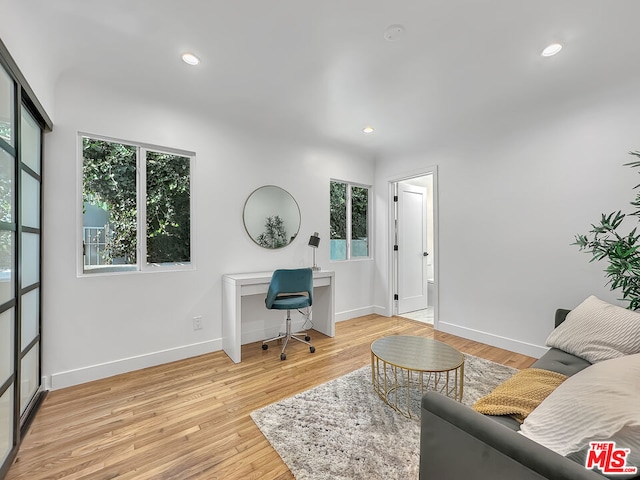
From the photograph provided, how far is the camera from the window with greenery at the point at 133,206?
8.35 ft

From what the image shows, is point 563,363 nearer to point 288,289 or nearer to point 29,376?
point 288,289

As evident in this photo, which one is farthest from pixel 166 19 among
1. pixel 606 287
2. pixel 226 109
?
pixel 606 287

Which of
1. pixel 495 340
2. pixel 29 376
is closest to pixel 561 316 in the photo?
pixel 495 340

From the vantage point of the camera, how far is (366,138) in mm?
3783

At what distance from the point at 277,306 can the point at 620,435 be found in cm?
249

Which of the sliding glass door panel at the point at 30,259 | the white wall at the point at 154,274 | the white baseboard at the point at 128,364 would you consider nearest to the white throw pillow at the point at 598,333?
the white wall at the point at 154,274

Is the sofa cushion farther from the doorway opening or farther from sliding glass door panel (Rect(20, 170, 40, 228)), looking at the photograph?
sliding glass door panel (Rect(20, 170, 40, 228))

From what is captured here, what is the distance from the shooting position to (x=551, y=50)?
6.59ft

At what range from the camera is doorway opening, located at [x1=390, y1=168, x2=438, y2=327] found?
448 cm

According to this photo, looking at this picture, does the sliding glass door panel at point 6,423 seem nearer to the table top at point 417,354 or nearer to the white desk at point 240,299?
the white desk at point 240,299

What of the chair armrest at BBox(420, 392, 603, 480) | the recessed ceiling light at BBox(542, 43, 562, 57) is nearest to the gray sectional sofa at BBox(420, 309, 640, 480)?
the chair armrest at BBox(420, 392, 603, 480)

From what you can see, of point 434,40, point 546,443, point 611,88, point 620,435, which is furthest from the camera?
point 611,88

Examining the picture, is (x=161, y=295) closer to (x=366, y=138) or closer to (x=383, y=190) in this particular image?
(x=366, y=138)

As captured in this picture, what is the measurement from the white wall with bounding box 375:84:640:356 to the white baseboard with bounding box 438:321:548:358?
0.01m
